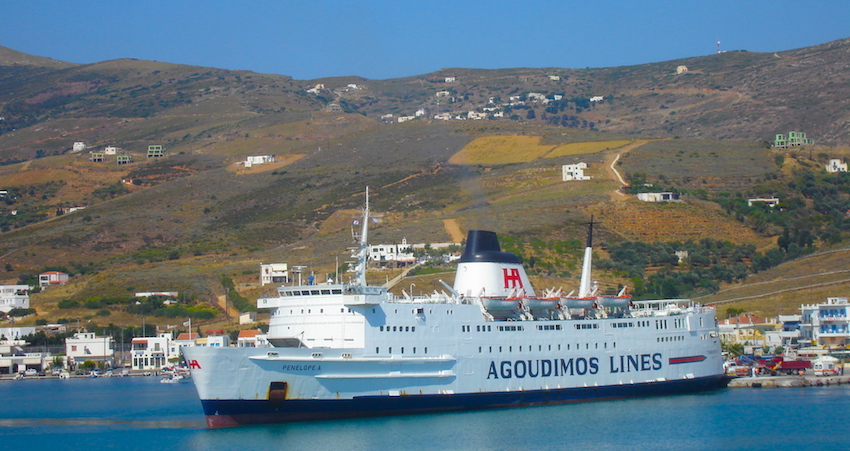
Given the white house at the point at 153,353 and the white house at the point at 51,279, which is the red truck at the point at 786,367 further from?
the white house at the point at 51,279

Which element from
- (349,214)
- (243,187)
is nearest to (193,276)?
(349,214)

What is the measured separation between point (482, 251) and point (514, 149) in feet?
308

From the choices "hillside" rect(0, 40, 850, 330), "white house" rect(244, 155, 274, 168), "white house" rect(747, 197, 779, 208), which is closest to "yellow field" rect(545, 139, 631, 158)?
"hillside" rect(0, 40, 850, 330)

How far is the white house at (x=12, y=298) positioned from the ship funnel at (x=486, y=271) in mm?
60381

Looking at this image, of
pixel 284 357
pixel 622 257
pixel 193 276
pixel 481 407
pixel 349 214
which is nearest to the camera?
pixel 284 357

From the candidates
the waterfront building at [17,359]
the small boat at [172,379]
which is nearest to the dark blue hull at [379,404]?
the small boat at [172,379]

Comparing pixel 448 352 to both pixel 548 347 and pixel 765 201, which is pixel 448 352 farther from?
pixel 765 201

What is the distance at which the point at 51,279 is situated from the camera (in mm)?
98688

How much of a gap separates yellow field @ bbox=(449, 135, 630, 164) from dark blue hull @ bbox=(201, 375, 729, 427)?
283 ft

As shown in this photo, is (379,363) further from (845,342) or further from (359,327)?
(845,342)

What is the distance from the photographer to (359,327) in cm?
3625

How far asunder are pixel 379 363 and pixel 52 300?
63.0 meters

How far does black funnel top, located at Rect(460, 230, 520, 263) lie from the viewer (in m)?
41.5

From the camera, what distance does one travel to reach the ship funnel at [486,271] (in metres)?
41.2
